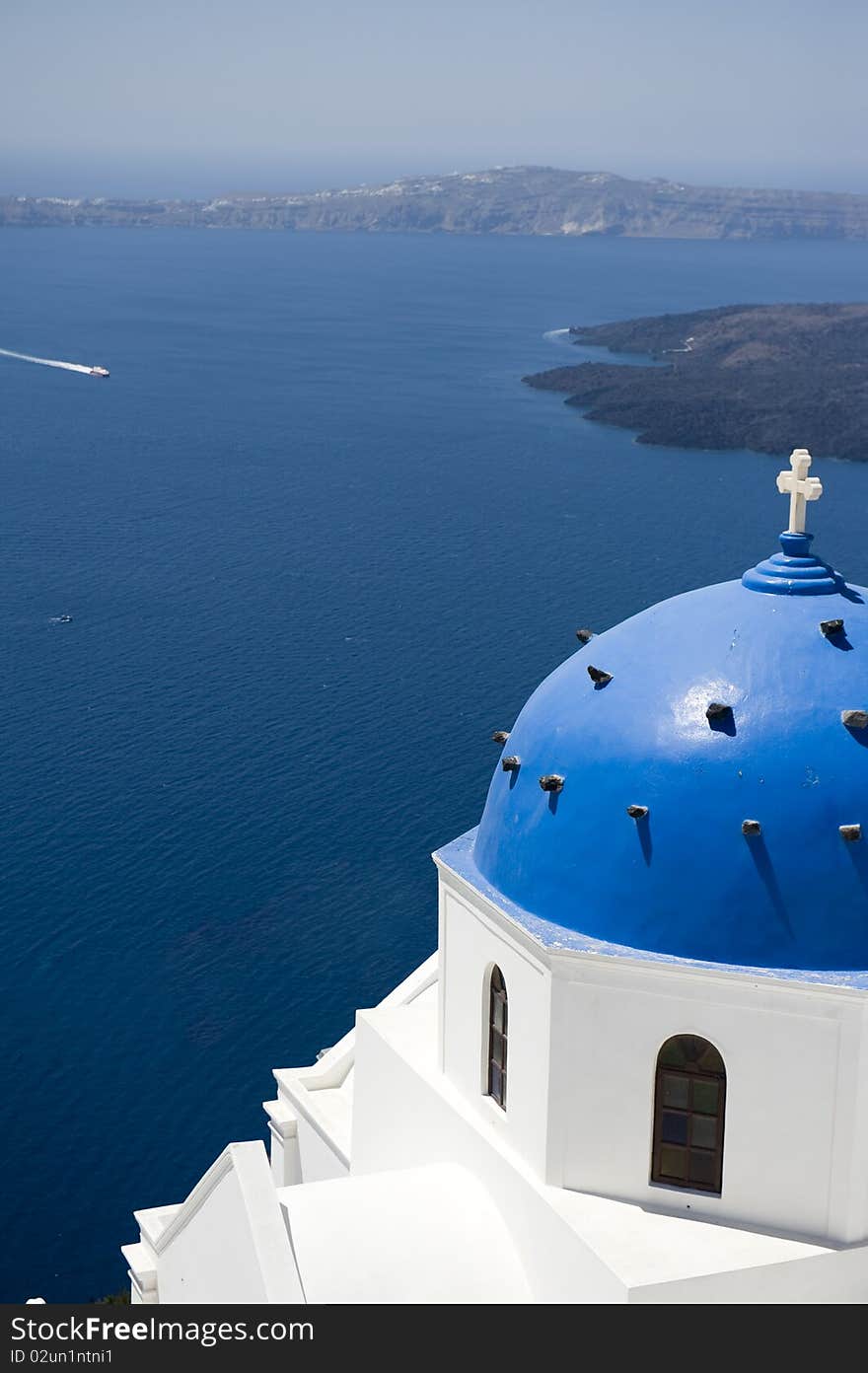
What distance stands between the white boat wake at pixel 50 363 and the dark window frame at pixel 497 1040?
82451mm

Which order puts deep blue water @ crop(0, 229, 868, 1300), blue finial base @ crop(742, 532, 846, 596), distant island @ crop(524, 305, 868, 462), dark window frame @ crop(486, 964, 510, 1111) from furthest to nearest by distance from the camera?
distant island @ crop(524, 305, 868, 462) → deep blue water @ crop(0, 229, 868, 1300) → dark window frame @ crop(486, 964, 510, 1111) → blue finial base @ crop(742, 532, 846, 596)

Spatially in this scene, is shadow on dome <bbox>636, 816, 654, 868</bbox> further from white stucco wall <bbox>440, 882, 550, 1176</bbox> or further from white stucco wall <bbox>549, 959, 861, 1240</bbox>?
white stucco wall <bbox>440, 882, 550, 1176</bbox>

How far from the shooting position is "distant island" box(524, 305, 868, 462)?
79062 mm

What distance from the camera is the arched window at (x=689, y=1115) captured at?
10.6 metres

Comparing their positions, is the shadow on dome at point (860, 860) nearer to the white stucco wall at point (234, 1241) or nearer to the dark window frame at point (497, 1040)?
the dark window frame at point (497, 1040)

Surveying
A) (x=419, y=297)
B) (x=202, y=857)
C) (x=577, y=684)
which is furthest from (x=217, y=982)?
(x=419, y=297)


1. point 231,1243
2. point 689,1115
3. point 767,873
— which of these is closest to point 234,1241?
point 231,1243

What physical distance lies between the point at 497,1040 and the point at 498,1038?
0.02 m

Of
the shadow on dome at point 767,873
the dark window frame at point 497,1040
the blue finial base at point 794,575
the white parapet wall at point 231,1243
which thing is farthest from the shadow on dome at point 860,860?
the white parapet wall at point 231,1243

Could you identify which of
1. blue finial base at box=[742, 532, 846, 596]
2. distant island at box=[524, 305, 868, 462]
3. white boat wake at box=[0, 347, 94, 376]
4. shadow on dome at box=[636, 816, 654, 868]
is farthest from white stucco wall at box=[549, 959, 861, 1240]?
white boat wake at box=[0, 347, 94, 376]

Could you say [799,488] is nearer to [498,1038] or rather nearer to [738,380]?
[498,1038]

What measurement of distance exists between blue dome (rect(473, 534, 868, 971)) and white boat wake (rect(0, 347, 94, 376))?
82.7 m

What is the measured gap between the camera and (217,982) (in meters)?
29.4
